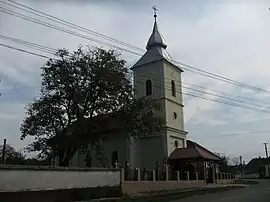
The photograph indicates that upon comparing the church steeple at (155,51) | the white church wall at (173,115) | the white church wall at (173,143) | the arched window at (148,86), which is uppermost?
the church steeple at (155,51)

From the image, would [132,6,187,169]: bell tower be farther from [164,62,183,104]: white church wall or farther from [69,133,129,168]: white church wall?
[69,133,129,168]: white church wall

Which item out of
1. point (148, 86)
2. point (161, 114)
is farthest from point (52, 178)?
point (148, 86)

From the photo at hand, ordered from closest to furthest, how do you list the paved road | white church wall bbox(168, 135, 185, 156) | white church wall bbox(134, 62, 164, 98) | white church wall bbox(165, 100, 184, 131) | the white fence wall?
1. the white fence wall
2. the paved road
3. white church wall bbox(168, 135, 185, 156)
4. white church wall bbox(165, 100, 184, 131)
5. white church wall bbox(134, 62, 164, 98)

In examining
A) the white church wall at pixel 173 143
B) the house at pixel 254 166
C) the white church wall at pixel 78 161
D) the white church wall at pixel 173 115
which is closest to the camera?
the white church wall at pixel 173 143

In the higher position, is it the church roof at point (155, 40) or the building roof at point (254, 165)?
the church roof at point (155, 40)

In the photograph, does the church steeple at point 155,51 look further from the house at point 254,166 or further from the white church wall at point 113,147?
the house at point 254,166

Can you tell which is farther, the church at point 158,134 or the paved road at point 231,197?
the church at point 158,134

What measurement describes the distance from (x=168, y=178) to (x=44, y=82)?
44.4ft

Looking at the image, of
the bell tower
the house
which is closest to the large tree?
the bell tower

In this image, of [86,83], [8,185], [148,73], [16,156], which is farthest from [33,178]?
[16,156]

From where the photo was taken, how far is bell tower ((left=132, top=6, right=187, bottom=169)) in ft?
143

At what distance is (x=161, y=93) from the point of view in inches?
1784

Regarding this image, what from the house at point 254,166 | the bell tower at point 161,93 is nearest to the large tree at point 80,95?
the bell tower at point 161,93

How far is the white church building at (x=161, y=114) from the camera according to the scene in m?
43.6
